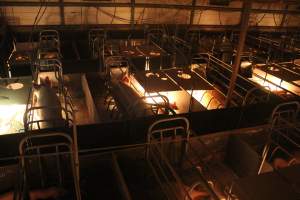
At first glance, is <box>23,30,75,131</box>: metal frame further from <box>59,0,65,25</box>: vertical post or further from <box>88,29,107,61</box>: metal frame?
<box>88,29,107,61</box>: metal frame

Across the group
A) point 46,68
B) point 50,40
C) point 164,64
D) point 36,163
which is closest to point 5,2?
point 50,40

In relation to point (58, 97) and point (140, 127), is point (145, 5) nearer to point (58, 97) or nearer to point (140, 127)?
point (58, 97)

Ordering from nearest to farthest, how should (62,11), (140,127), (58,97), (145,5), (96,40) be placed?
(140,127) → (58,97) → (96,40) → (62,11) → (145,5)

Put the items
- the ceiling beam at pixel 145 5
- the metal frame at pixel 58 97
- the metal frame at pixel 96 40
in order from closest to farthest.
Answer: the metal frame at pixel 58 97 → the metal frame at pixel 96 40 → the ceiling beam at pixel 145 5

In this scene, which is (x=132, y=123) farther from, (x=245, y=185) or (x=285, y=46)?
(x=285, y=46)

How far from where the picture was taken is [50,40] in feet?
28.3

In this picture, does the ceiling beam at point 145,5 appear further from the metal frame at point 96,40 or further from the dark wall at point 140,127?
the dark wall at point 140,127

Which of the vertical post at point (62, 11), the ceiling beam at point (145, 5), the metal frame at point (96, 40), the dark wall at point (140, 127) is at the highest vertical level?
the ceiling beam at point (145, 5)

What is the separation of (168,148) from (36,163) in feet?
5.58

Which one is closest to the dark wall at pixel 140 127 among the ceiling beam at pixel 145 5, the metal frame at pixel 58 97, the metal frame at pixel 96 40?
the metal frame at pixel 58 97

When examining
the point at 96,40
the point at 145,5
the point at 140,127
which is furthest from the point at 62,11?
the point at 140,127

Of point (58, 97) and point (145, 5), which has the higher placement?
point (145, 5)

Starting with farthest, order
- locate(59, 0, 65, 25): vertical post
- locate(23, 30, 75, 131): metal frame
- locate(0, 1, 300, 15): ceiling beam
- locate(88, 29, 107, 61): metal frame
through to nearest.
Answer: locate(59, 0, 65, 25): vertical post → locate(0, 1, 300, 15): ceiling beam → locate(88, 29, 107, 61): metal frame → locate(23, 30, 75, 131): metal frame

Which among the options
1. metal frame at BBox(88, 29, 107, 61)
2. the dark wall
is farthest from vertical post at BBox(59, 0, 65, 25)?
the dark wall
